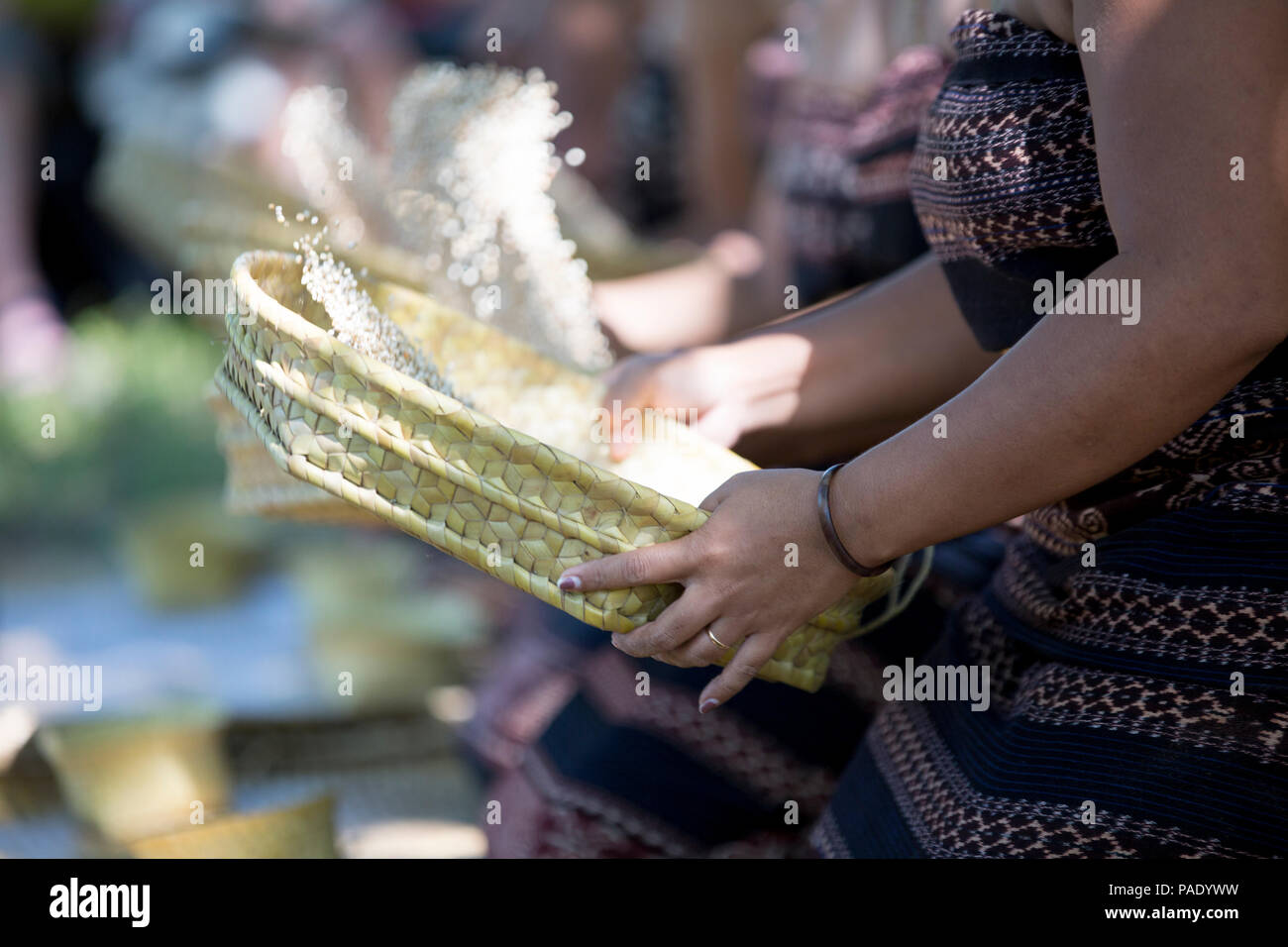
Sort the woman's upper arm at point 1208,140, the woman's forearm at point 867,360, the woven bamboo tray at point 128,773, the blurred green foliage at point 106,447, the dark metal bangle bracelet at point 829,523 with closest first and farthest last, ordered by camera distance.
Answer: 1. the woman's upper arm at point 1208,140
2. the dark metal bangle bracelet at point 829,523
3. the woman's forearm at point 867,360
4. the woven bamboo tray at point 128,773
5. the blurred green foliage at point 106,447

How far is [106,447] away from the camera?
71.5 inches

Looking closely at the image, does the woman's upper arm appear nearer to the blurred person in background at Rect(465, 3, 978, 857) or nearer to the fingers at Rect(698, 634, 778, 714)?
the fingers at Rect(698, 634, 778, 714)

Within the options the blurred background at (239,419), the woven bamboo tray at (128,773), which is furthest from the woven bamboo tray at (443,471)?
the woven bamboo tray at (128,773)

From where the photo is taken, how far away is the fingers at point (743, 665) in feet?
2.21

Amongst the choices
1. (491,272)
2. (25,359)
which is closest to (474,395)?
(491,272)

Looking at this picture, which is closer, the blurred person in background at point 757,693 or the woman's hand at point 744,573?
the woman's hand at point 744,573

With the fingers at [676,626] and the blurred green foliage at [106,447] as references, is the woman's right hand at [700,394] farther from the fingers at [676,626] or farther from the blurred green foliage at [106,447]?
the blurred green foliage at [106,447]

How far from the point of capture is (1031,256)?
0.71 metres

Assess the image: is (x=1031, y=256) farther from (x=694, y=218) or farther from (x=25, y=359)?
(x=25, y=359)

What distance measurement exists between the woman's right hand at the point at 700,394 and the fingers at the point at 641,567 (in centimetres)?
30

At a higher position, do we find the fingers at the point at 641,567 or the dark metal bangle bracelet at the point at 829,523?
the dark metal bangle bracelet at the point at 829,523

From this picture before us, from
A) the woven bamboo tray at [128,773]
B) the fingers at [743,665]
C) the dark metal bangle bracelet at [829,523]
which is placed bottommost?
the woven bamboo tray at [128,773]

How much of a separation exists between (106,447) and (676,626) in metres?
1.41

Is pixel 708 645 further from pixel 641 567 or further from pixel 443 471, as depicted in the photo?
pixel 443 471
